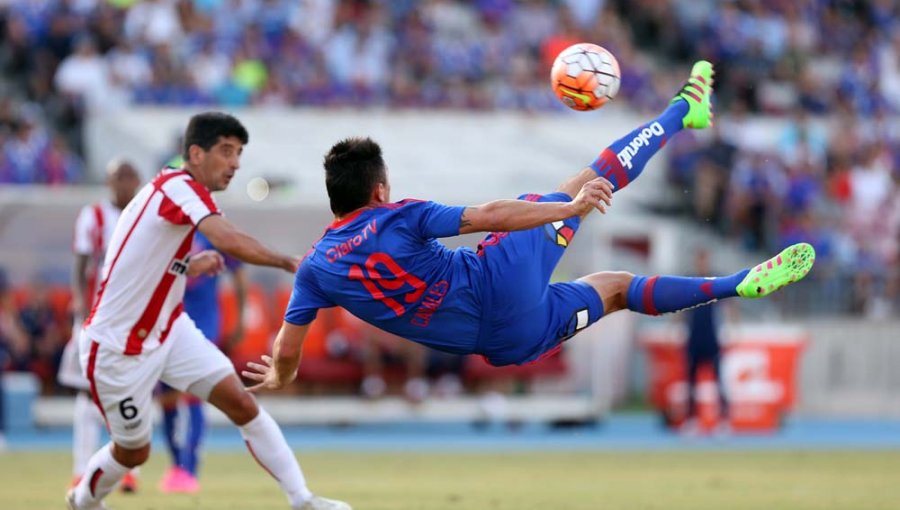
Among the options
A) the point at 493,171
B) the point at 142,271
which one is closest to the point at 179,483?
the point at 142,271

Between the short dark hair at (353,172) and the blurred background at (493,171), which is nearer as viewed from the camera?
the short dark hair at (353,172)

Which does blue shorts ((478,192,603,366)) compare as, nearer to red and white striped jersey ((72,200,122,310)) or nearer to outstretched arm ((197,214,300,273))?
outstretched arm ((197,214,300,273))

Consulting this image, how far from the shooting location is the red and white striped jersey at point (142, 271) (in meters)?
9.80

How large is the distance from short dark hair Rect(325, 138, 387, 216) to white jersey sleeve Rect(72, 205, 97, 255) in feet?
15.5

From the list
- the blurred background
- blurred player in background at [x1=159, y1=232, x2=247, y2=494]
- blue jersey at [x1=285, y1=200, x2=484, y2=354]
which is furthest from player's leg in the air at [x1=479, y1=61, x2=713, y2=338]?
the blurred background

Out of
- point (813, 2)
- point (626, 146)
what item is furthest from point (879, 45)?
point (626, 146)

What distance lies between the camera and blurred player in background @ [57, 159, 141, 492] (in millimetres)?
13023

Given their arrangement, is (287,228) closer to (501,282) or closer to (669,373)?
(669,373)

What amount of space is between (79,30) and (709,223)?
1058 centimetres

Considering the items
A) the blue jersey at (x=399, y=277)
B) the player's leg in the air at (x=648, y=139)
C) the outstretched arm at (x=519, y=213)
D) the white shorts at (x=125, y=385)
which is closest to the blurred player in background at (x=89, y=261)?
the white shorts at (x=125, y=385)

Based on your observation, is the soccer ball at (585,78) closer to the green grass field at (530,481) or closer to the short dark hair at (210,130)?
the short dark hair at (210,130)

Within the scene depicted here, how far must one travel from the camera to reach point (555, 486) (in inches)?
539

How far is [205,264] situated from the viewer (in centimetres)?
1042

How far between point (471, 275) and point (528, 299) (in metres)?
0.35
